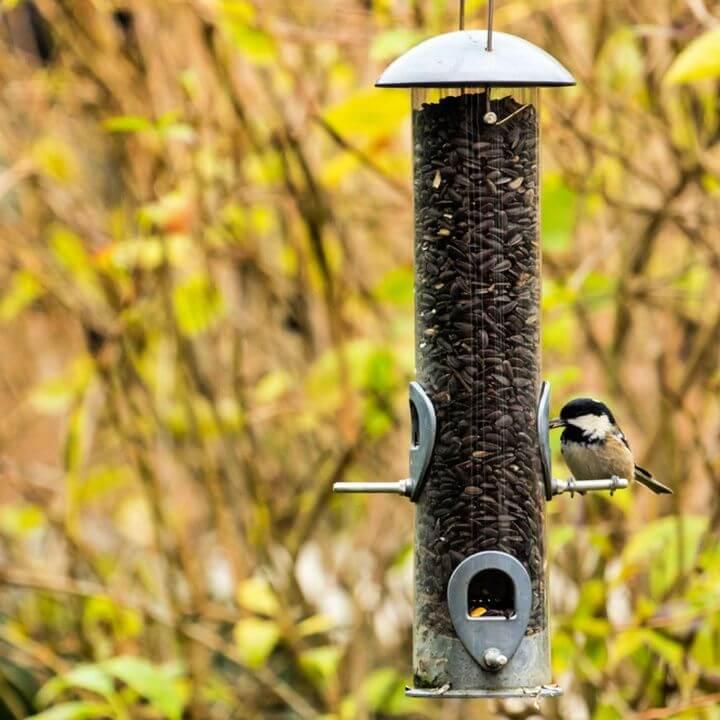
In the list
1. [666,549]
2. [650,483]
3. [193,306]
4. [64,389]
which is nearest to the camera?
[650,483]

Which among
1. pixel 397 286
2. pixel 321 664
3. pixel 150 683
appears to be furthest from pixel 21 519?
pixel 397 286

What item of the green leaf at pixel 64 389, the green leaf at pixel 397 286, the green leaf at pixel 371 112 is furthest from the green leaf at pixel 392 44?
the green leaf at pixel 64 389

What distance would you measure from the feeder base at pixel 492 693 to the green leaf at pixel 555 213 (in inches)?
62.3

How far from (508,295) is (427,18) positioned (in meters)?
1.74

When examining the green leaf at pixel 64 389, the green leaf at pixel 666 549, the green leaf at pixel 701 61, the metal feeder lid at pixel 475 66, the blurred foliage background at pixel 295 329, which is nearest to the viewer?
the metal feeder lid at pixel 475 66

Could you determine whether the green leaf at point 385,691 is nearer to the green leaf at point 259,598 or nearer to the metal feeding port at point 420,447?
the green leaf at point 259,598

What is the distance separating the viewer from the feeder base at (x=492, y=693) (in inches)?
135

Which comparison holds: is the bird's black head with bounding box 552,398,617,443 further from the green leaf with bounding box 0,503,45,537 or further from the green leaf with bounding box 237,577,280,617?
the green leaf with bounding box 0,503,45,537

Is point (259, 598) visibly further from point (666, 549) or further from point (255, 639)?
point (666, 549)

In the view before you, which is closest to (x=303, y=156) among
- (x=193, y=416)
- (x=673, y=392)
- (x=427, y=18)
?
(x=427, y=18)

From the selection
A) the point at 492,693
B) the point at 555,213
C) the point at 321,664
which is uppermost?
the point at 555,213

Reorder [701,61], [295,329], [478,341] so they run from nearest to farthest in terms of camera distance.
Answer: [701,61] → [478,341] → [295,329]

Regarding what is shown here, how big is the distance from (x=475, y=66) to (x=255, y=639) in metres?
2.28

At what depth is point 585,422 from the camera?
405 cm
